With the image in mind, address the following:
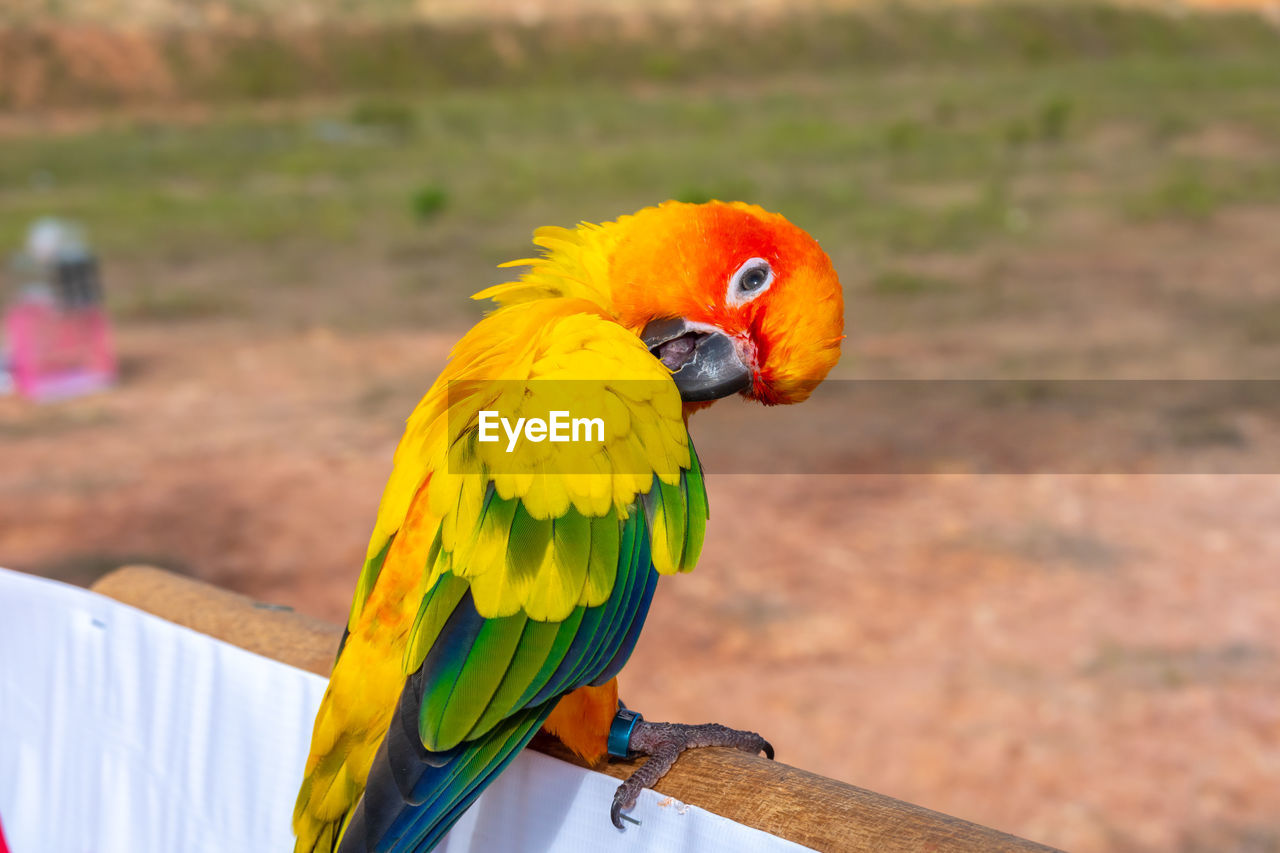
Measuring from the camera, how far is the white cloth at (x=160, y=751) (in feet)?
4.99

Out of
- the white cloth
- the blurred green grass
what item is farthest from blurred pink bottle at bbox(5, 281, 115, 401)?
the white cloth

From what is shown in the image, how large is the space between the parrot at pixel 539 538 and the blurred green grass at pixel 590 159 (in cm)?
666

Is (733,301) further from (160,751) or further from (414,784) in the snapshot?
(160,751)

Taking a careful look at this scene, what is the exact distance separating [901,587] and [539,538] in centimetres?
308

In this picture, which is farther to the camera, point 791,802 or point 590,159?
point 590,159

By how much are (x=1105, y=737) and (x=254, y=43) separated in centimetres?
2150

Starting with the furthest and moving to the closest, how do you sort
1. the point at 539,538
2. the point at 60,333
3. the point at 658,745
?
1. the point at 60,333
2. the point at 658,745
3. the point at 539,538

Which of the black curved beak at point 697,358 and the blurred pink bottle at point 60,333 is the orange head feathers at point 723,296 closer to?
the black curved beak at point 697,358

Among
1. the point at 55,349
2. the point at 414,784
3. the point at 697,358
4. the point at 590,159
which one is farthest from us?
the point at 590,159

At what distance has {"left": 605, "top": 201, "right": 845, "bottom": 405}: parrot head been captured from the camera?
163 cm

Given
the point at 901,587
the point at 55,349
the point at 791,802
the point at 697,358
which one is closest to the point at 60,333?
the point at 55,349

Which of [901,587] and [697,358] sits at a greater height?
[901,587]

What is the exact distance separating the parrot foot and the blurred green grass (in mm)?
6800

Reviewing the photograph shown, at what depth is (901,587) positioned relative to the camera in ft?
13.9
